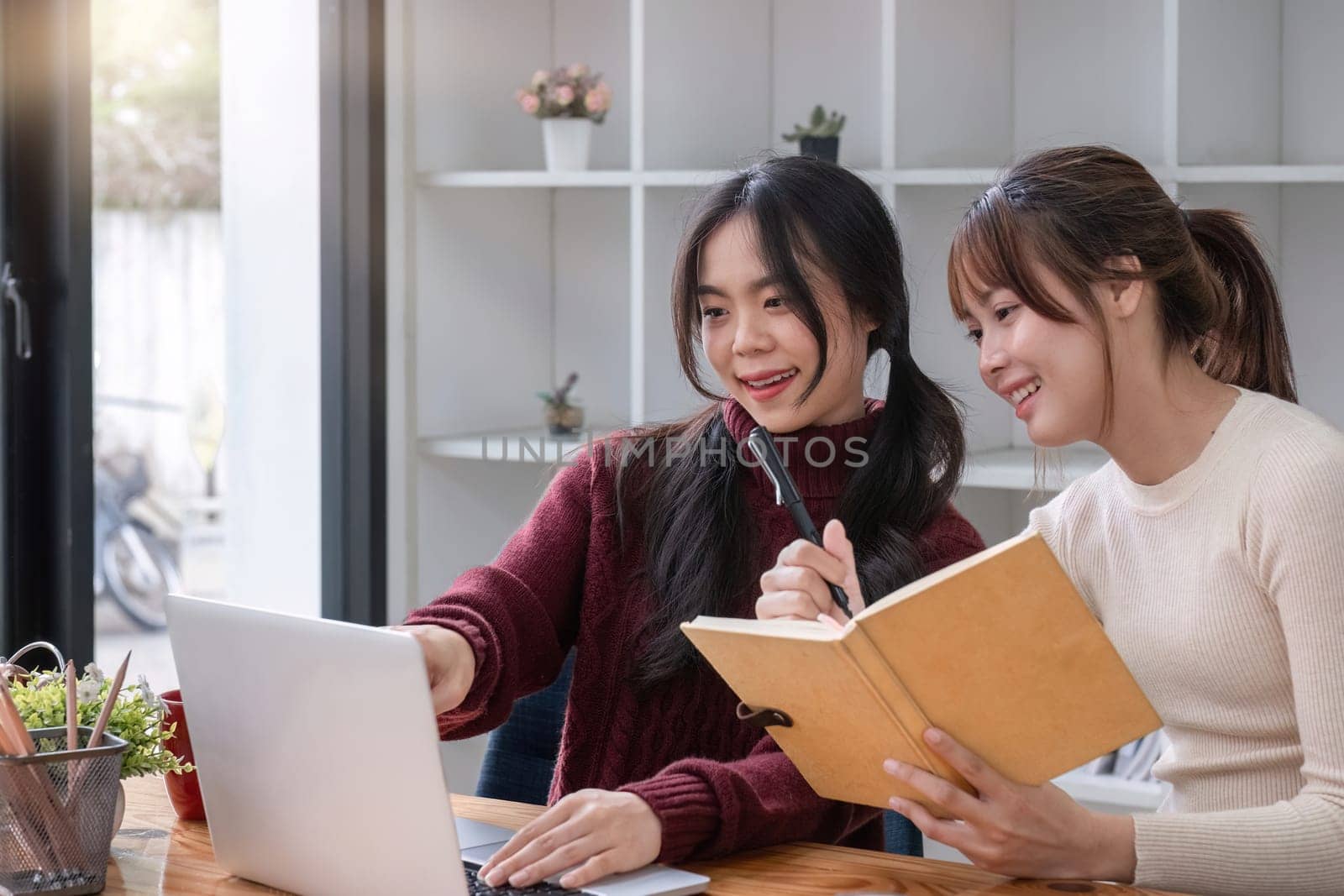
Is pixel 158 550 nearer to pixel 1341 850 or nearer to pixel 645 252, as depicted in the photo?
pixel 645 252

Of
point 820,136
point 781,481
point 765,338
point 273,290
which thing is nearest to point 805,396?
point 765,338

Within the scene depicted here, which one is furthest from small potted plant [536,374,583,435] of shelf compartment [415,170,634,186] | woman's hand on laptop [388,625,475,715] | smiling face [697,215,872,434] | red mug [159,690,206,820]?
red mug [159,690,206,820]

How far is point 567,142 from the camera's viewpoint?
2645 millimetres

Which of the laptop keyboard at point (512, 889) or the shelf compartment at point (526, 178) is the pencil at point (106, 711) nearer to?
the laptop keyboard at point (512, 889)

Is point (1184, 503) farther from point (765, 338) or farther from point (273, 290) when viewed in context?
point (273, 290)

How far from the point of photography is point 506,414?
9.57ft

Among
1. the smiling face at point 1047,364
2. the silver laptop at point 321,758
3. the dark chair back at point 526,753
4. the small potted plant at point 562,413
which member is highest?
the smiling face at point 1047,364

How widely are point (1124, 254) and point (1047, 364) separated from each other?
117 millimetres

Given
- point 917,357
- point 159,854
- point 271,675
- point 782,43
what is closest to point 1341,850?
point 271,675

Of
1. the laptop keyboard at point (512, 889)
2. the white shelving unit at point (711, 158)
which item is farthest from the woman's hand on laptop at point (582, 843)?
the white shelving unit at point (711, 158)

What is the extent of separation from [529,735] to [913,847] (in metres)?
0.46

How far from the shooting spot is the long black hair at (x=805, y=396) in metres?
1.51

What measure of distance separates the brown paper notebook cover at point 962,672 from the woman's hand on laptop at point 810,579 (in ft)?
0.35

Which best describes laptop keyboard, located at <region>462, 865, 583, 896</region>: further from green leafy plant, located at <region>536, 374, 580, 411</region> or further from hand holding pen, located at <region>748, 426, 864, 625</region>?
green leafy plant, located at <region>536, 374, 580, 411</region>
